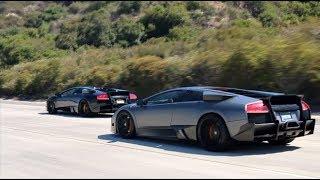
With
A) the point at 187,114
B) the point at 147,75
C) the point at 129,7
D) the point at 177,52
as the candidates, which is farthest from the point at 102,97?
the point at 129,7

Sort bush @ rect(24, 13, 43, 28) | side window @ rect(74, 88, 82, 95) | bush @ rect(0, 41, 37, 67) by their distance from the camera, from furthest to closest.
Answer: bush @ rect(24, 13, 43, 28) < bush @ rect(0, 41, 37, 67) < side window @ rect(74, 88, 82, 95)

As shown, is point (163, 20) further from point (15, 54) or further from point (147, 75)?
point (147, 75)

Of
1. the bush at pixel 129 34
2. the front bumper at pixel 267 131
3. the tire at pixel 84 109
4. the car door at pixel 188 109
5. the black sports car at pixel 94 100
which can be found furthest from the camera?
the bush at pixel 129 34

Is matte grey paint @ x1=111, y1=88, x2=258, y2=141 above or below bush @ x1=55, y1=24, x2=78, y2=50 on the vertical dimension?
below

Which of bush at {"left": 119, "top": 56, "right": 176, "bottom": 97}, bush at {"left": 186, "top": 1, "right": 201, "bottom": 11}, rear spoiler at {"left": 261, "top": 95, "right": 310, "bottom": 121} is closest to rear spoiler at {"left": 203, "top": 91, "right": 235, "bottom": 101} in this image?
rear spoiler at {"left": 261, "top": 95, "right": 310, "bottom": 121}

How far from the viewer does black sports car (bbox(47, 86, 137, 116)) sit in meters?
20.4

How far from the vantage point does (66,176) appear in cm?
865

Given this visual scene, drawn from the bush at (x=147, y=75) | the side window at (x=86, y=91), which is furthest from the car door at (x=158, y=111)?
the bush at (x=147, y=75)

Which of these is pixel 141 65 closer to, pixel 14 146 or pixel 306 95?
pixel 306 95

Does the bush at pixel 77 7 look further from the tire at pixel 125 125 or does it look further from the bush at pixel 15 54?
the tire at pixel 125 125

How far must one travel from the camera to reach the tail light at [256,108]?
35.1 ft

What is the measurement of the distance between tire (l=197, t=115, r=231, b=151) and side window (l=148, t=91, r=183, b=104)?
118 centimetres

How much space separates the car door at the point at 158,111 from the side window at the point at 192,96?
21 cm

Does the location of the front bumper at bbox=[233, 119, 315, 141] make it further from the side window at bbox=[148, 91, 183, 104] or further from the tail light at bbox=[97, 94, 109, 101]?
the tail light at bbox=[97, 94, 109, 101]
